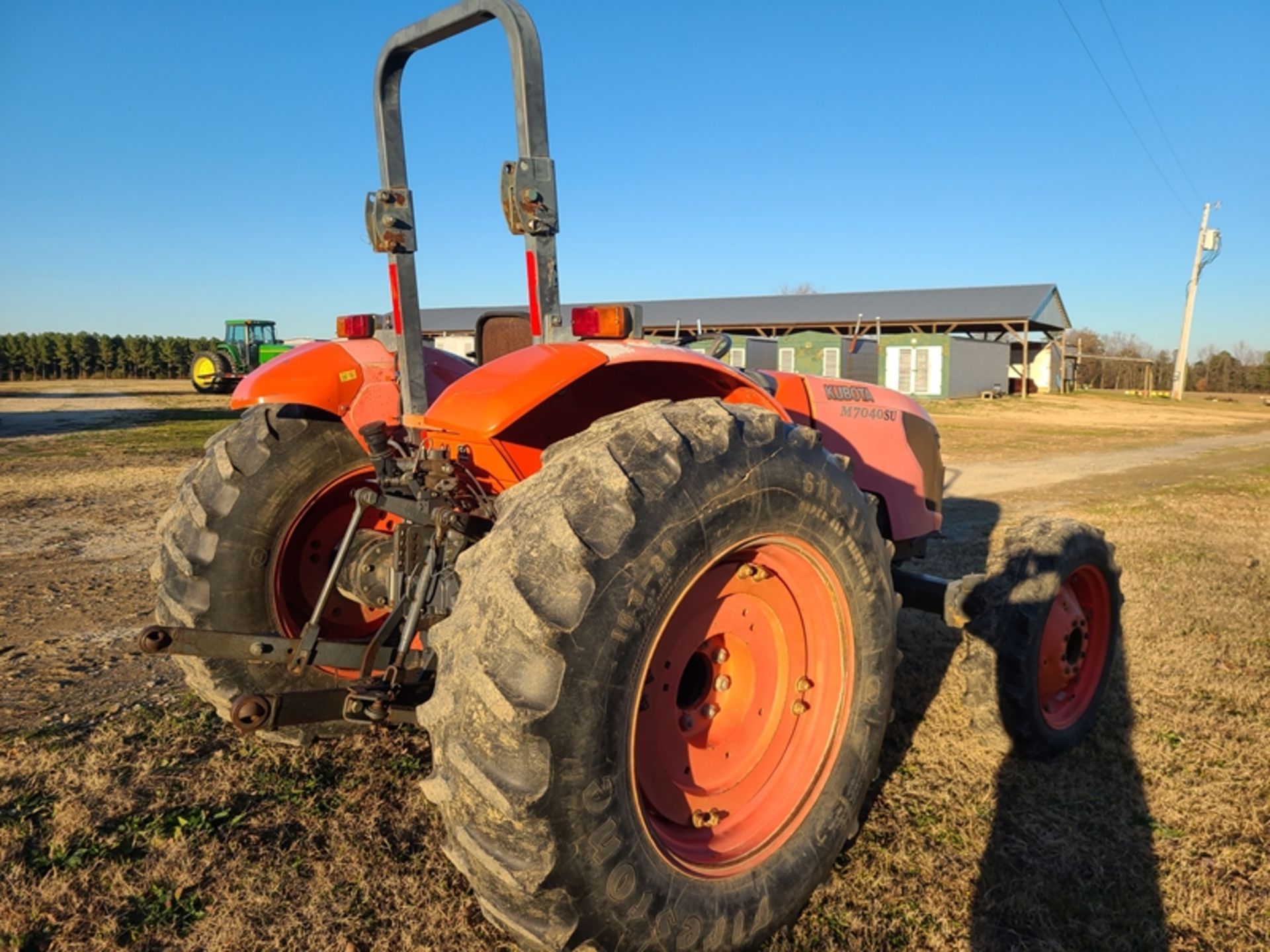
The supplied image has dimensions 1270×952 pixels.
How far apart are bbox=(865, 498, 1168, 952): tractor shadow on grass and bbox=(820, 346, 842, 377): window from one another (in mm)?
28131

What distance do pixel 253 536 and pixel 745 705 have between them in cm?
184

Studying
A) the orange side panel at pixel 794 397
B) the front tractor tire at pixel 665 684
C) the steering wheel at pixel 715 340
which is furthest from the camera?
the orange side panel at pixel 794 397

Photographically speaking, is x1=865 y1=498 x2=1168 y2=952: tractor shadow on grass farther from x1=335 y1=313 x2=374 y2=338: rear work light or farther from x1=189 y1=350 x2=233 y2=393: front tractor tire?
x1=189 y1=350 x2=233 y2=393: front tractor tire

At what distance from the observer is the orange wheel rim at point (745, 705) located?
2336mm

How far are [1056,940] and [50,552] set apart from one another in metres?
7.35

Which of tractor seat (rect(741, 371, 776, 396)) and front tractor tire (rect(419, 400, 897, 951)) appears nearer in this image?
front tractor tire (rect(419, 400, 897, 951))

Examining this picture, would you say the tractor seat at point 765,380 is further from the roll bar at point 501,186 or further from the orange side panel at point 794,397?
the roll bar at point 501,186

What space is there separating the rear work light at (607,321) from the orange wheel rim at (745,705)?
735 mm

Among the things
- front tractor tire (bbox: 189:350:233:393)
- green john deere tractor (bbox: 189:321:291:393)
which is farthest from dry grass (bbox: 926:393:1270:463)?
front tractor tire (bbox: 189:350:233:393)

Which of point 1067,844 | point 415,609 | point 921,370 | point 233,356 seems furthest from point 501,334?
point 233,356

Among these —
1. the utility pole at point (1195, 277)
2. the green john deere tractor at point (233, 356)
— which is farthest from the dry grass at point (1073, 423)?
the green john deere tractor at point (233, 356)

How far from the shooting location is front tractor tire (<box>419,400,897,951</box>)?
1828mm

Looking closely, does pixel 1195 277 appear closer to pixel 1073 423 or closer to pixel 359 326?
pixel 1073 423

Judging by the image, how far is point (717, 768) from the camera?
2.49m
